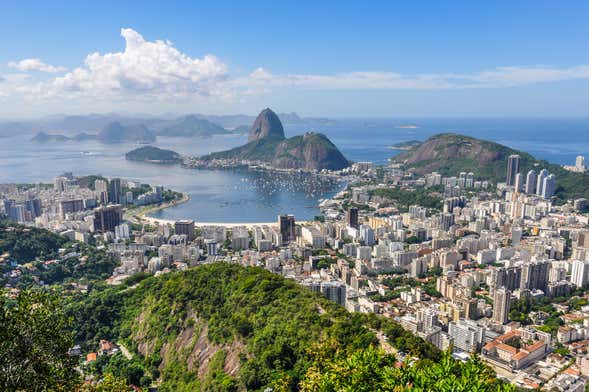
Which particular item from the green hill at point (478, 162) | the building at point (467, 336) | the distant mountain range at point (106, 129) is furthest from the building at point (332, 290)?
the distant mountain range at point (106, 129)

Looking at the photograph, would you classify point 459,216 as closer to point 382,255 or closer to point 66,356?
point 382,255

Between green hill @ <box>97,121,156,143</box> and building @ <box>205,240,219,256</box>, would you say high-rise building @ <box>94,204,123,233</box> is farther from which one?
green hill @ <box>97,121,156,143</box>

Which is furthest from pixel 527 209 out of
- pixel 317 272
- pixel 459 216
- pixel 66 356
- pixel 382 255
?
pixel 66 356

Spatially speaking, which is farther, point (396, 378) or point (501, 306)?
point (501, 306)

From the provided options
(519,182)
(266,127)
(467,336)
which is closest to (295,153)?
(266,127)

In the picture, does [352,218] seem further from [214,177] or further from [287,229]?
[214,177]

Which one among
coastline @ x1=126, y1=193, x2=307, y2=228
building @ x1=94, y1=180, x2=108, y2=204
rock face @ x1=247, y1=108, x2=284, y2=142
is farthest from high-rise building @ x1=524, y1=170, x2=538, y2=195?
rock face @ x1=247, y1=108, x2=284, y2=142
